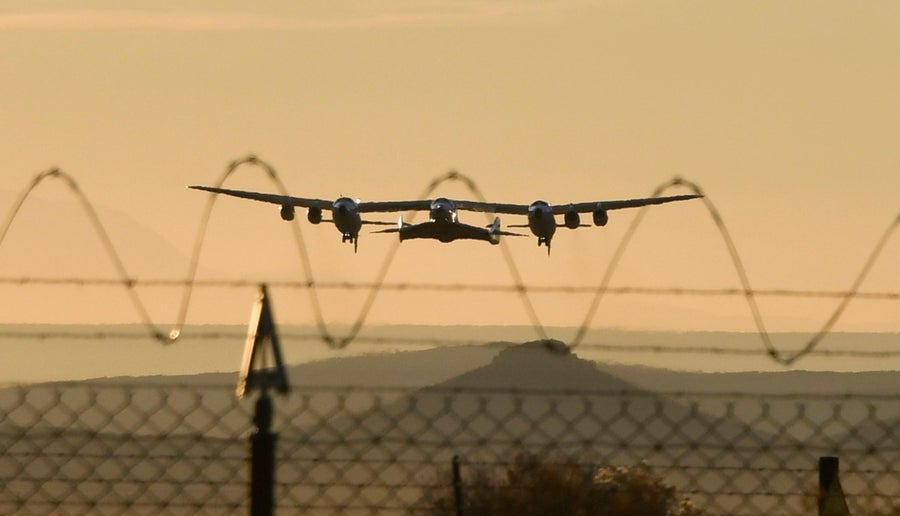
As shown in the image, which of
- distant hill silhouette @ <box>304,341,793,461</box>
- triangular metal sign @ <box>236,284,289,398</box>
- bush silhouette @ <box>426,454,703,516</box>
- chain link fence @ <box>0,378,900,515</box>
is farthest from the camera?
distant hill silhouette @ <box>304,341,793,461</box>

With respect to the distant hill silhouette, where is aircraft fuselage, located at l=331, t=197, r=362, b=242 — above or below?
above

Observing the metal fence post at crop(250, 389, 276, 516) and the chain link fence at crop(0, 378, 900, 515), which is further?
the chain link fence at crop(0, 378, 900, 515)

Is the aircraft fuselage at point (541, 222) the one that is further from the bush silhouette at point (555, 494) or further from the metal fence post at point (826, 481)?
the metal fence post at point (826, 481)

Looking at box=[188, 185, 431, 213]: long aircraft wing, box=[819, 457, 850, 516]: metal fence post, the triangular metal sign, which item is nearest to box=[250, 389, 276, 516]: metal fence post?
the triangular metal sign

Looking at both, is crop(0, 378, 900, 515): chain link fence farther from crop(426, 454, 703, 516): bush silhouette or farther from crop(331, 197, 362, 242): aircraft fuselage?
crop(331, 197, 362, 242): aircraft fuselage

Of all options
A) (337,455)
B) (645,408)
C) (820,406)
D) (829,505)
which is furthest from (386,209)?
(829,505)

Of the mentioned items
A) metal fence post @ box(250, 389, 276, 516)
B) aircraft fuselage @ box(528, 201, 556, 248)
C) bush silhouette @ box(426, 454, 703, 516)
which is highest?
aircraft fuselage @ box(528, 201, 556, 248)
